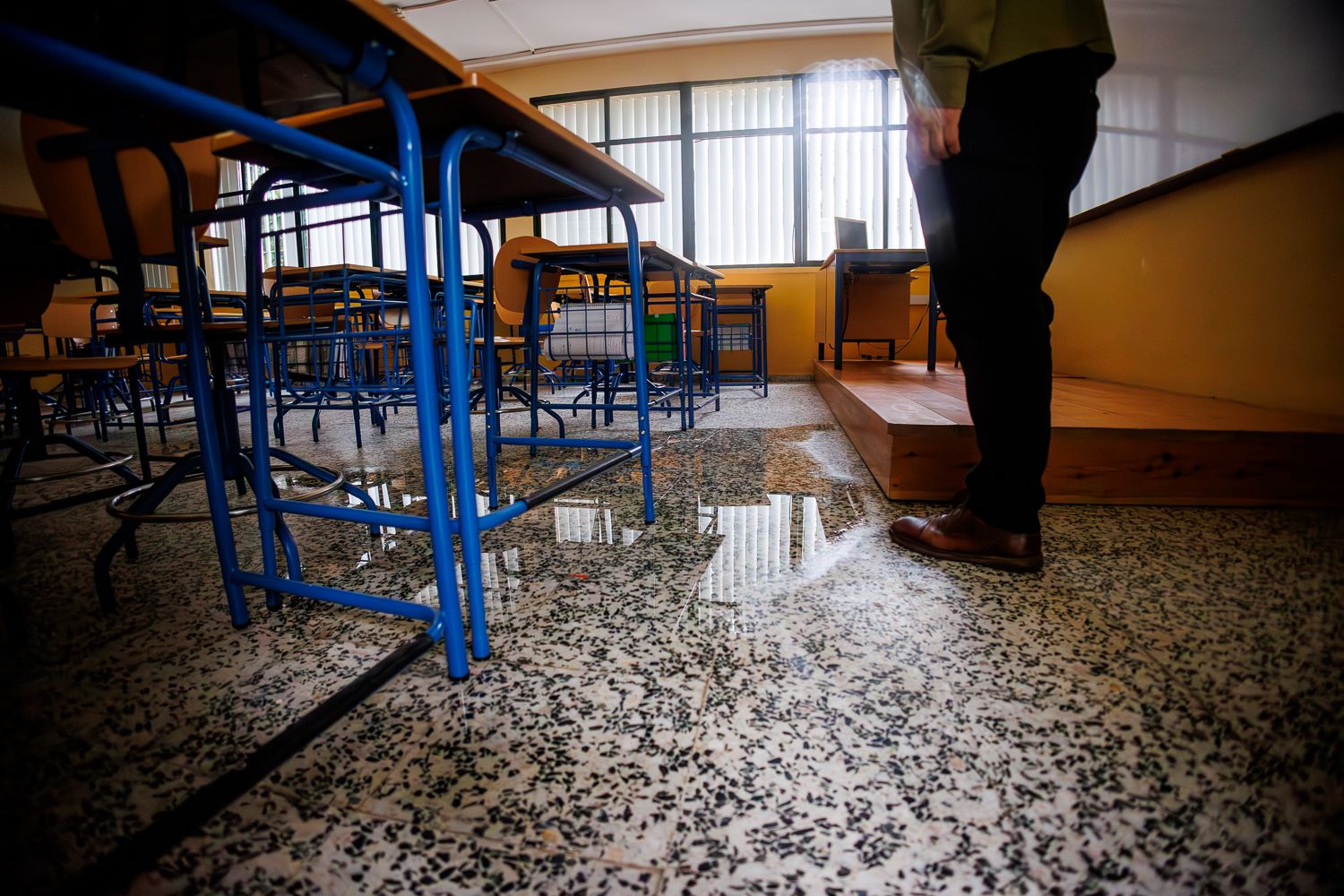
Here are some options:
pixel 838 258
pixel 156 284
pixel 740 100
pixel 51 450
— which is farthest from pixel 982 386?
pixel 156 284

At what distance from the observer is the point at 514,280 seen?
2.55 m

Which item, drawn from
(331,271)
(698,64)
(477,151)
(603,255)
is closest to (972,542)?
(477,151)

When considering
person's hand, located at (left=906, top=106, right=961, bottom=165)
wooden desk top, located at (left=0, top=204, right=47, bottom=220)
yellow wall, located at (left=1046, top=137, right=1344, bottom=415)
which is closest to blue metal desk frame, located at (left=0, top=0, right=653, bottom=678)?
wooden desk top, located at (left=0, top=204, right=47, bottom=220)

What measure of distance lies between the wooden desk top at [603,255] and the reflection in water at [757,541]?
88 cm

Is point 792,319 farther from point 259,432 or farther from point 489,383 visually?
point 259,432

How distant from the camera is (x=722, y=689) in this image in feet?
2.56

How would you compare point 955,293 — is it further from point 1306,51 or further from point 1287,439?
point 1306,51

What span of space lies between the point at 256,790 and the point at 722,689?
1.76ft

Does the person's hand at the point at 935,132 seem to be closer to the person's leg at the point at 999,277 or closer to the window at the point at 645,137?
the person's leg at the point at 999,277

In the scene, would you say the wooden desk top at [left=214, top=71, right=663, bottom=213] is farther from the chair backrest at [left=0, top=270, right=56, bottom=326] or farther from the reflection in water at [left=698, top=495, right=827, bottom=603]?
the chair backrest at [left=0, top=270, right=56, bottom=326]

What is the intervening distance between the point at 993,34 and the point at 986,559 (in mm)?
959

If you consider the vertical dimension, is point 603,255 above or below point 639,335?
above

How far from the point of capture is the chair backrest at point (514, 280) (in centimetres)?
246

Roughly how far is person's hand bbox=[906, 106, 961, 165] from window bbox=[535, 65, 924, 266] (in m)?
5.36
